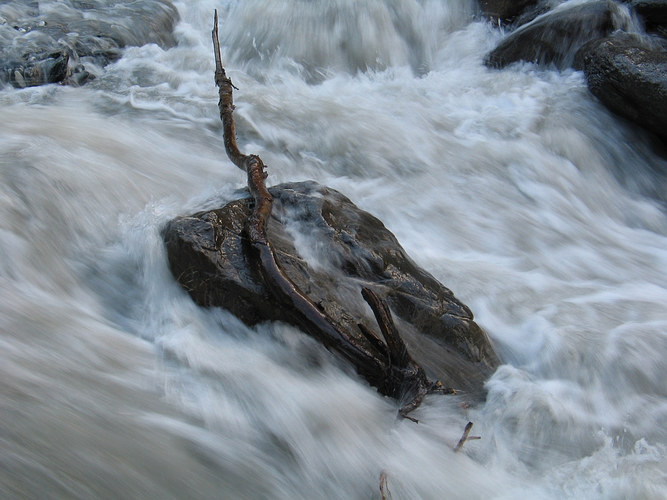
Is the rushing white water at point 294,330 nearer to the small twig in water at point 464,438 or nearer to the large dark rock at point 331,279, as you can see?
the small twig in water at point 464,438

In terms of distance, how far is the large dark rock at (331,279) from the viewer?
2.93 m

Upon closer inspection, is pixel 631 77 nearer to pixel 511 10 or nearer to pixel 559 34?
pixel 559 34

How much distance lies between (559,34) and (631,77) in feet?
4.27

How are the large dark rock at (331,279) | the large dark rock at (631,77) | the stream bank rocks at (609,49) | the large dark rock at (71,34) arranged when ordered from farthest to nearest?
the large dark rock at (71,34) → the stream bank rocks at (609,49) → the large dark rock at (631,77) → the large dark rock at (331,279)

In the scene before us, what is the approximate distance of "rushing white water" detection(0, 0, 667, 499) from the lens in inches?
97.8

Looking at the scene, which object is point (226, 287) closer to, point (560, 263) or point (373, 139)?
point (560, 263)

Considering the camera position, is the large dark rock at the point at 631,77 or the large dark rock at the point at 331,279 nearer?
the large dark rock at the point at 331,279

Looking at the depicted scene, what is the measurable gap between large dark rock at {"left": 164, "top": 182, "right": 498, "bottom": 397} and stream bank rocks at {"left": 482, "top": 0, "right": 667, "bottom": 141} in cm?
372

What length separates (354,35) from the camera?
7.55 meters

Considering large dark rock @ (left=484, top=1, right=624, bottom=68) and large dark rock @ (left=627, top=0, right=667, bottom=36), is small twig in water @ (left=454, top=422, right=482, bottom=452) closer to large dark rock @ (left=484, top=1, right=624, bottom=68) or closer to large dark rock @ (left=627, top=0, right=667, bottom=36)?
large dark rock @ (left=484, top=1, right=624, bottom=68)

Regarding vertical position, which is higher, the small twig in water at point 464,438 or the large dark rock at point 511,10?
the large dark rock at point 511,10

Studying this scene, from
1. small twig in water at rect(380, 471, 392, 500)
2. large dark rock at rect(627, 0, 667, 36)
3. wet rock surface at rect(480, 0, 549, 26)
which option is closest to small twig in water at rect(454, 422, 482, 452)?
small twig in water at rect(380, 471, 392, 500)

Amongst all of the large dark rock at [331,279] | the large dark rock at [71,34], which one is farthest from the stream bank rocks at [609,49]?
the large dark rock at [71,34]

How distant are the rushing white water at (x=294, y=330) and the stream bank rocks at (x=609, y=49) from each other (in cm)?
18
